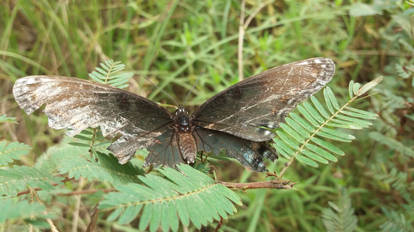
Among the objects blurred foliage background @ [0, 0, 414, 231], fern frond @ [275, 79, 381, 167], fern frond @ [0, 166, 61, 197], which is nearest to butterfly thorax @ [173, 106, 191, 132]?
fern frond @ [275, 79, 381, 167]

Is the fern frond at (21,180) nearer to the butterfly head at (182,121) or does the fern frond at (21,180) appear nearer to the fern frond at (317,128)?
the butterfly head at (182,121)

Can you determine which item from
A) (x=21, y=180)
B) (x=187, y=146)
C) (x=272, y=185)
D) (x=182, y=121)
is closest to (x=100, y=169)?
(x=21, y=180)

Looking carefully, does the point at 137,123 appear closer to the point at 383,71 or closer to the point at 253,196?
the point at 253,196

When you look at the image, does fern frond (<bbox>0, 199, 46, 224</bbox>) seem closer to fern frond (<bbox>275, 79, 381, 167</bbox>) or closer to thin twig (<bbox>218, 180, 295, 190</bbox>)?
thin twig (<bbox>218, 180, 295, 190</bbox>)

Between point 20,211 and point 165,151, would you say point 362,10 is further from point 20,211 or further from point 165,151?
point 20,211

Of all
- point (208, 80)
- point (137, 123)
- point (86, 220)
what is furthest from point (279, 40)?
point (86, 220)
